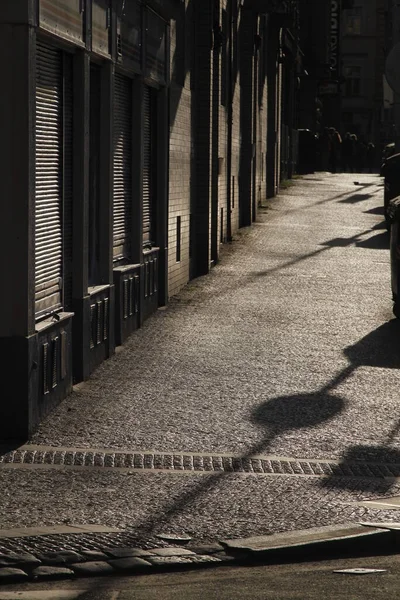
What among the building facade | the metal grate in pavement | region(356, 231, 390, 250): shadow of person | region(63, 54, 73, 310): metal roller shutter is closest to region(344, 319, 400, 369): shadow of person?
region(63, 54, 73, 310): metal roller shutter

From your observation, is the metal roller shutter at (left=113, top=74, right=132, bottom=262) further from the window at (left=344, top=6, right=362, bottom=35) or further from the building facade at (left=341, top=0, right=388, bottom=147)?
the window at (left=344, top=6, right=362, bottom=35)

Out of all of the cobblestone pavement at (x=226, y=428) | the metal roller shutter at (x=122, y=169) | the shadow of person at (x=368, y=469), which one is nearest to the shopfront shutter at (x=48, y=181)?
the cobblestone pavement at (x=226, y=428)

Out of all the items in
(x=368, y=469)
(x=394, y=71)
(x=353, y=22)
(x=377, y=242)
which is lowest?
(x=368, y=469)

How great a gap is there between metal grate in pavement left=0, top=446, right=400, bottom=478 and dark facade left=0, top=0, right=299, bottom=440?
528mm

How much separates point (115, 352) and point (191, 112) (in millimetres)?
6911

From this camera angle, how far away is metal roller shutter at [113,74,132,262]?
44.8 ft

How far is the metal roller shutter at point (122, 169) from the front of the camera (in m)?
13.7

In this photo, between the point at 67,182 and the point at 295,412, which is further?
the point at 67,182

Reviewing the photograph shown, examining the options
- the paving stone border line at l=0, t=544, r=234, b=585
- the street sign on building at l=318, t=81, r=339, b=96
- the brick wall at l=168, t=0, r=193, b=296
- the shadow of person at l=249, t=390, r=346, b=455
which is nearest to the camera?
the paving stone border line at l=0, t=544, r=234, b=585

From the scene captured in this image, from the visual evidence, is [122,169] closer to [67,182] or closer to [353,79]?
[67,182]

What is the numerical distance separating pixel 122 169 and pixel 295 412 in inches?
178

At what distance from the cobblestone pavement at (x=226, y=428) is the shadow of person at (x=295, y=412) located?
17 millimetres

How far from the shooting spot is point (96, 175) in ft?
41.3

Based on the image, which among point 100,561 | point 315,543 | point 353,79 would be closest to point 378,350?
point 315,543
